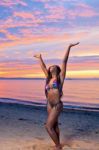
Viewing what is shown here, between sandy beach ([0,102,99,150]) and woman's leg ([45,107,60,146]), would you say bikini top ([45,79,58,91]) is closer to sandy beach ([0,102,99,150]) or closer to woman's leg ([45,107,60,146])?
woman's leg ([45,107,60,146])

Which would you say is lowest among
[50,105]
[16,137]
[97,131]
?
[97,131]

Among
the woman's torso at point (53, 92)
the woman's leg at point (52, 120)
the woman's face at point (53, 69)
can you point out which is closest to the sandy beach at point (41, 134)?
the woman's leg at point (52, 120)

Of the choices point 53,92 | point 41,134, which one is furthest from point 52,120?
point 41,134

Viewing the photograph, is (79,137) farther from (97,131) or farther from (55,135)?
(55,135)

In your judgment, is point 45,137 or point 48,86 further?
point 45,137

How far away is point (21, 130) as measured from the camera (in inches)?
505

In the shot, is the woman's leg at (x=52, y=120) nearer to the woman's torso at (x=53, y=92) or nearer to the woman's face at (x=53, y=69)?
the woman's torso at (x=53, y=92)

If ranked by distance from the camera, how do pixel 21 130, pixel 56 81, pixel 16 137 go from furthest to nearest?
1. pixel 21 130
2. pixel 16 137
3. pixel 56 81

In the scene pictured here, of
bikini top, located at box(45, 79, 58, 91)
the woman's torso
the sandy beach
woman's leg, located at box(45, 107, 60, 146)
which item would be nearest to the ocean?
Answer: the sandy beach

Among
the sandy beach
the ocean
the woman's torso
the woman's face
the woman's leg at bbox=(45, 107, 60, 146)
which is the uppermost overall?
the woman's face

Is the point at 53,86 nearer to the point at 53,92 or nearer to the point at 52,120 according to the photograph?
the point at 53,92

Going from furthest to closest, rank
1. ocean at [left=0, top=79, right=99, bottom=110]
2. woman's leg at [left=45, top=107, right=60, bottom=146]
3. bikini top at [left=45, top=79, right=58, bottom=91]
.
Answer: ocean at [left=0, top=79, right=99, bottom=110]
woman's leg at [left=45, top=107, right=60, bottom=146]
bikini top at [left=45, top=79, right=58, bottom=91]

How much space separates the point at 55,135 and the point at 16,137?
1920 millimetres

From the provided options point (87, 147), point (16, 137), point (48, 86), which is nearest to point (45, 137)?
point (16, 137)
